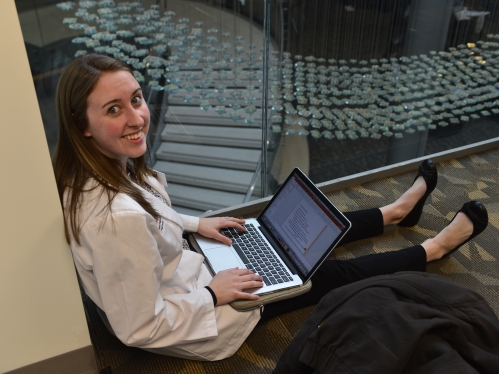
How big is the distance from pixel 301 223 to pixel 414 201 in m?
0.75

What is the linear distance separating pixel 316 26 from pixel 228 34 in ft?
2.04

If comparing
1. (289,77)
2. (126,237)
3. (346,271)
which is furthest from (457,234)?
(289,77)

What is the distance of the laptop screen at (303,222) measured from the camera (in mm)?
1481

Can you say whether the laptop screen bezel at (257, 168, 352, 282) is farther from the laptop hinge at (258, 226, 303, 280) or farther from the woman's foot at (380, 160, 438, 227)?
the woman's foot at (380, 160, 438, 227)

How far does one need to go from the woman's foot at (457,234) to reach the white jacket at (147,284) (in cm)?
88

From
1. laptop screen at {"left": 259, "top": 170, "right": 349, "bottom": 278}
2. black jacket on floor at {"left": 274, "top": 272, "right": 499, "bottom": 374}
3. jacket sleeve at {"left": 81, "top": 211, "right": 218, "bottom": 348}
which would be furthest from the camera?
laptop screen at {"left": 259, "top": 170, "right": 349, "bottom": 278}

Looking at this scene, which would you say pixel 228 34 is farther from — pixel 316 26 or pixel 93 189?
pixel 93 189

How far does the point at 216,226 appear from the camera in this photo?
5.54 feet

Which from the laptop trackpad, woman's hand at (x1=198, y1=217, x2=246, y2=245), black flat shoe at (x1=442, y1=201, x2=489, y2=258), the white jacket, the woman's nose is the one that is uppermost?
the woman's nose

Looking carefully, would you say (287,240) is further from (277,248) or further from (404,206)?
(404,206)

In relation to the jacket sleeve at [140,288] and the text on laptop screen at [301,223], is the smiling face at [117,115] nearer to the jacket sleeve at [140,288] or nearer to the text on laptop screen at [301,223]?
the jacket sleeve at [140,288]

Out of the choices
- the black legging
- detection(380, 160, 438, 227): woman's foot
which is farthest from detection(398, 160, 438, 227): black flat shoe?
the black legging

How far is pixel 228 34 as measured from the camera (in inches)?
126

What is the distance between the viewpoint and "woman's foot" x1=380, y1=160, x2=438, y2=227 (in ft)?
6.76
